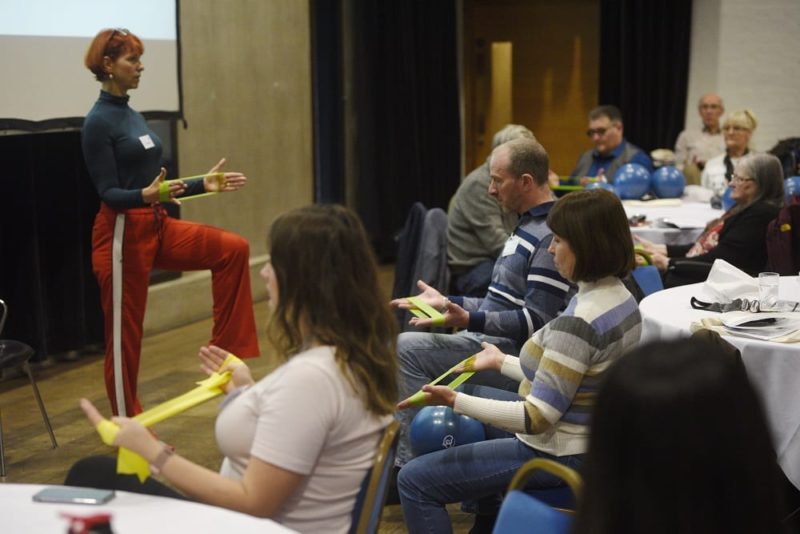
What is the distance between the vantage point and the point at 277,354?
6.83ft

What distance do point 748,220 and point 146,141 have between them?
101 inches

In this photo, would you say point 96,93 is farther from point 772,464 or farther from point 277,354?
point 772,464

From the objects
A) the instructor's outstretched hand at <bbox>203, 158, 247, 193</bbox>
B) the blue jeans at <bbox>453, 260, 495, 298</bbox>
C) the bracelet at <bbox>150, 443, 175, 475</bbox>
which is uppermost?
the instructor's outstretched hand at <bbox>203, 158, 247, 193</bbox>

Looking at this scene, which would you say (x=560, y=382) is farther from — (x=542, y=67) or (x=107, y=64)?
(x=542, y=67)

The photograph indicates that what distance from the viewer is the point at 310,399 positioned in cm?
191

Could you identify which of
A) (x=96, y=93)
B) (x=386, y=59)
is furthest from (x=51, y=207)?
(x=386, y=59)

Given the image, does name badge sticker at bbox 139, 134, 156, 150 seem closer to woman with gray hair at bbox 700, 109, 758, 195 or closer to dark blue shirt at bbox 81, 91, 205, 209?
dark blue shirt at bbox 81, 91, 205, 209

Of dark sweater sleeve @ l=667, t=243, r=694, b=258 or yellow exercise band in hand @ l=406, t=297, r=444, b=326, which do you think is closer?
yellow exercise band in hand @ l=406, t=297, r=444, b=326

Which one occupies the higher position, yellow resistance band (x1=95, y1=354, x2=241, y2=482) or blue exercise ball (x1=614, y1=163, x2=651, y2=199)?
yellow resistance band (x1=95, y1=354, x2=241, y2=482)

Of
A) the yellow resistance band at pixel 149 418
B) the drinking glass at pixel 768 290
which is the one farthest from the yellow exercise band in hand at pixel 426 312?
the yellow resistance band at pixel 149 418

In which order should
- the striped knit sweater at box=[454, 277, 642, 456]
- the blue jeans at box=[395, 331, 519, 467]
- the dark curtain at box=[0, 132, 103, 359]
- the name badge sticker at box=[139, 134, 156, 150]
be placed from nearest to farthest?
1. the striped knit sweater at box=[454, 277, 642, 456]
2. the blue jeans at box=[395, 331, 519, 467]
3. the name badge sticker at box=[139, 134, 156, 150]
4. the dark curtain at box=[0, 132, 103, 359]

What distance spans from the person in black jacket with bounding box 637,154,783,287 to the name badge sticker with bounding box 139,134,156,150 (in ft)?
7.80

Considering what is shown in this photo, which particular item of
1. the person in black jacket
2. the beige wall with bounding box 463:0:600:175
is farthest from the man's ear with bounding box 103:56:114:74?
the beige wall with bounding box 463:0:600:175

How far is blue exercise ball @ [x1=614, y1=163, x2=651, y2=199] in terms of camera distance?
6230mm
